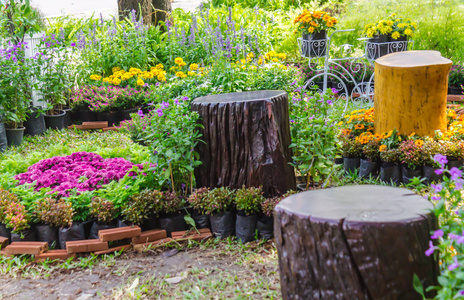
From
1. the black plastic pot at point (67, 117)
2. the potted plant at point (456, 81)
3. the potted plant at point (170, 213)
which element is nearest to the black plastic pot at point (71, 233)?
the potted plant at point (170, 213)

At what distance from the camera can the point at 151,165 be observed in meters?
3.94

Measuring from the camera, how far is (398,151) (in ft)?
14.4

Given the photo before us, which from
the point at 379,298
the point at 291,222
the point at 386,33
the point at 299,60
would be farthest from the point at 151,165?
the point at 299,60

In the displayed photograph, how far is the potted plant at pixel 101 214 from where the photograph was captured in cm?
351

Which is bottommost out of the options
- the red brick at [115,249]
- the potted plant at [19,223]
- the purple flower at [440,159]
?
the red brick at [115,249]

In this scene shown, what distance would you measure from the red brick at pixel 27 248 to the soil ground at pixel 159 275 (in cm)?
8

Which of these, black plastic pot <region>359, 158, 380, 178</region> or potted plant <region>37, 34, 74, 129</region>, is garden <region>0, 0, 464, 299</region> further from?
potted plant <region>37, 34, 74, 129</region>

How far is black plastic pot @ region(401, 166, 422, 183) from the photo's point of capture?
4.35m

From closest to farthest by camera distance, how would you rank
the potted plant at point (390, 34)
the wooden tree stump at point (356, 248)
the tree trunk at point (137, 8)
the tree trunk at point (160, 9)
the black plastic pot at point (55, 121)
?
the wooden tree stump at point (356, 248), the potted plant at point (390, 34), the black plastic pot at point (55, 121), the tree trunk at point (137, 8), the tree trunk at point (160, 9)

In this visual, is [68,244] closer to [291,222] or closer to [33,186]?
[33,186]

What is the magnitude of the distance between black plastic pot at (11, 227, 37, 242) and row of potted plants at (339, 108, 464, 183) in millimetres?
2617

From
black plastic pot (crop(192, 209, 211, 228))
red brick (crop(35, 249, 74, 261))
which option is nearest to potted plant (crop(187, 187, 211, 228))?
black plastic pot (crop(192, 209, 211, 228))

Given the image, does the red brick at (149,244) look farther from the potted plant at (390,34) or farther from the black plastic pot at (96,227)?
the potted plant at (390,34)

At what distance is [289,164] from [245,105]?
63 centimetres
